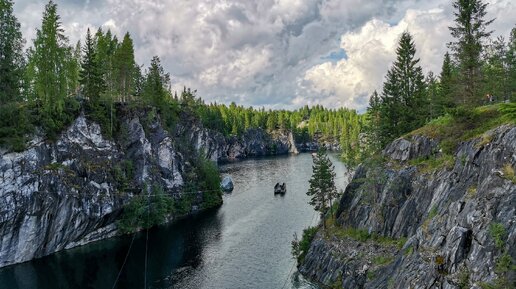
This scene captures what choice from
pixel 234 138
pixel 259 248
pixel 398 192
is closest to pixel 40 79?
pixel 259 248

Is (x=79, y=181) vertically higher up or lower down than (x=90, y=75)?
lower down

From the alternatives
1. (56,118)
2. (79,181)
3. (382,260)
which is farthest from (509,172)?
(56,118)

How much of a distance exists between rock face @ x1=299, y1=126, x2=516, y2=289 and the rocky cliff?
37.0m

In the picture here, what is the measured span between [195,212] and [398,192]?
54395 millimetres

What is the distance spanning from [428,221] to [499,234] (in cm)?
929

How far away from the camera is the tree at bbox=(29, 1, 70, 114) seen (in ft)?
211

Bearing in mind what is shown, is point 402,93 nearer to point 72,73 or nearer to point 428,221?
point 428,221

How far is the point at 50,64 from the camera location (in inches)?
Answer: 2579

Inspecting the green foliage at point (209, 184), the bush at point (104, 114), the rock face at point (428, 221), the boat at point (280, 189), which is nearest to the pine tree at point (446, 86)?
the rock face at point (428, 221)

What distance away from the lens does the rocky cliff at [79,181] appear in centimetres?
5638

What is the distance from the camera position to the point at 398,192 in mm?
42750

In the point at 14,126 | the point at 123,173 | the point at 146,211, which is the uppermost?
the point at 14,126

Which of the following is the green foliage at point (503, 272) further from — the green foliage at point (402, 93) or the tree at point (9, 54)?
the tree at point (9, 54)

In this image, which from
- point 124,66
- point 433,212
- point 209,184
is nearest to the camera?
point 433,212
